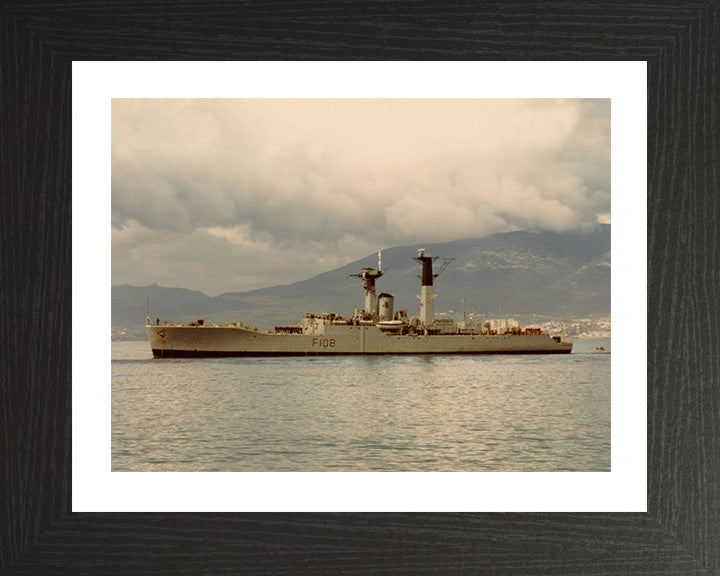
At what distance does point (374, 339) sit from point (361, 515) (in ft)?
25.0

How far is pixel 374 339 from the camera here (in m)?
10.2

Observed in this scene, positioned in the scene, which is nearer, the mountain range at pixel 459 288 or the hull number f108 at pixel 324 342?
the mountain range at pixel 459 288

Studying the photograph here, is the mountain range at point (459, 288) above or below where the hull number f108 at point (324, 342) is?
above

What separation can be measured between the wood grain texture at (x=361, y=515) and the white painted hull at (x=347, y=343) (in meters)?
5.34

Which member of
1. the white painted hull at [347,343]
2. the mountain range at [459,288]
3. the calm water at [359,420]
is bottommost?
the calm water at [359,420]

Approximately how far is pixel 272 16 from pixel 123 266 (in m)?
2.62

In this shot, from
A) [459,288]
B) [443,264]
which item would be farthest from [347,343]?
[443,264]

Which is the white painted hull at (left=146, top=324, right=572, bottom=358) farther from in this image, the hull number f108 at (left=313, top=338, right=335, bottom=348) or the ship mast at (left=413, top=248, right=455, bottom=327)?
the ship mast at (left=413, top=248, right=455, bottom=327)

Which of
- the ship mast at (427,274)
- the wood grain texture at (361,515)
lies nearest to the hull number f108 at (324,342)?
the ship mast at (427,274)

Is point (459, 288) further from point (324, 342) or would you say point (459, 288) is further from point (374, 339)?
point (374, 339)

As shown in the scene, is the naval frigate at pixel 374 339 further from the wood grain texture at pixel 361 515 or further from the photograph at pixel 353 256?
the wood grain texture at pixel 361 515

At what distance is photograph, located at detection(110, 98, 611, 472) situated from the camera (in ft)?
13.1

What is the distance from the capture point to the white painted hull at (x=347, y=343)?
8.50 m

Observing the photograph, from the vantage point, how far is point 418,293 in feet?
23.9
